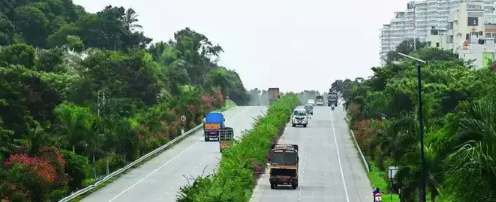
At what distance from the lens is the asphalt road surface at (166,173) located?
6431 cm

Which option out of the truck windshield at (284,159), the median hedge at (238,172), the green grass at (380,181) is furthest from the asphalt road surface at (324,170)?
the truck windshield at (284,159)

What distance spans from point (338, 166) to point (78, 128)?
20706 millimetres

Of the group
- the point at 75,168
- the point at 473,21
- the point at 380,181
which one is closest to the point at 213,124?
the point at 380,181

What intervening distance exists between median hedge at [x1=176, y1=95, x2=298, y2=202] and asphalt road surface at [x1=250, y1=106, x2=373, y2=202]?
4.36ft

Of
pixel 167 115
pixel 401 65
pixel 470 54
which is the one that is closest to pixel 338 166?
pixel 167 115

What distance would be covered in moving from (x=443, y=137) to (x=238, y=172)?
1783 centimetres

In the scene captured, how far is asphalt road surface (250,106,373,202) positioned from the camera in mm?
64188

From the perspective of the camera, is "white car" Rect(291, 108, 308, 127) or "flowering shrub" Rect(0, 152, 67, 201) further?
"white car" Rect(291, 108, 308, 127)

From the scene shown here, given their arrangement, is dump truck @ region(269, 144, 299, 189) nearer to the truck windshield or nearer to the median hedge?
the truck windshield

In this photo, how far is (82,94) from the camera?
3981 inches

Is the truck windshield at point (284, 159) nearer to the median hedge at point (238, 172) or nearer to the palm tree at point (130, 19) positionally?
the median hedge at point (238, 172)

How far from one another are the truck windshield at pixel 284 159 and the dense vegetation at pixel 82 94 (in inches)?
451

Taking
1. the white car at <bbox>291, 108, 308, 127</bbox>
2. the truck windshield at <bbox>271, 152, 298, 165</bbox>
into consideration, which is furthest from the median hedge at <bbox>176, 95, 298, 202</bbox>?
the white car at <bbox>291, 108, 308, 127</bbox>

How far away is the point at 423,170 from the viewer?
144 ft
